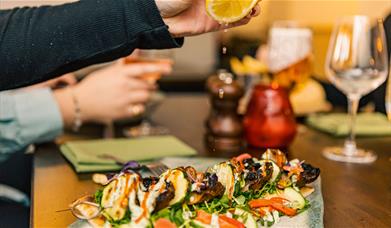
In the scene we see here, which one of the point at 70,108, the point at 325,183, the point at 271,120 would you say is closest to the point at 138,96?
the point at 70,108

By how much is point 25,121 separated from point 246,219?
77 cm

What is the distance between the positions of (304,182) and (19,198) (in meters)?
0.62

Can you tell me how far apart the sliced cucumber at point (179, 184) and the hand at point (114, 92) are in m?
0.81

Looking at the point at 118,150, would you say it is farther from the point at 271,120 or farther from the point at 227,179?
the point at 227,179

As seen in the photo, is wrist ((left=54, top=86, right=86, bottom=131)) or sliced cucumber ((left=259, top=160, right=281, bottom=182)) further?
wrist ((left=54, top=86, right=86, bottom=131))

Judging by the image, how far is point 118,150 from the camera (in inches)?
47.1

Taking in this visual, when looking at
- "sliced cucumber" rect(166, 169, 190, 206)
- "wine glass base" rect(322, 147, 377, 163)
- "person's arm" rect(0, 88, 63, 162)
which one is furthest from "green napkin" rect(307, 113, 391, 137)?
"sliced cucumber" rect(166, 169, 190, 206)

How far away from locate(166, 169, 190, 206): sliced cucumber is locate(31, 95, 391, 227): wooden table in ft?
0.49

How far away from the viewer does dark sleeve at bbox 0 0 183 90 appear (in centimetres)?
91

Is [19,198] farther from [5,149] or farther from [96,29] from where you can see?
[96,29]

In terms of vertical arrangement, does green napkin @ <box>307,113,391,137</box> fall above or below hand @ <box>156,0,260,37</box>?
below

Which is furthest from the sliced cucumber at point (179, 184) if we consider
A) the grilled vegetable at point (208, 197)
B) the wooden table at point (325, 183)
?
the wooden table at point (325, 183)

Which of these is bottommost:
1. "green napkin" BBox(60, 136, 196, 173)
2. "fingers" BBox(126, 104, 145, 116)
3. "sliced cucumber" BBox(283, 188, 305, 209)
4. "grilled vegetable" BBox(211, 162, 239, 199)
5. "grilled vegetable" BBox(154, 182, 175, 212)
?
"fingers" BBox(126, 104, 145, 116)

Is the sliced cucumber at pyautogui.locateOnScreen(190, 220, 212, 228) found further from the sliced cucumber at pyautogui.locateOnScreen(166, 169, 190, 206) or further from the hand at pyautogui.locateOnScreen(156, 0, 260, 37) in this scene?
the hand at pyautogui.locateOnScreen(156, 0, 260, 37)
